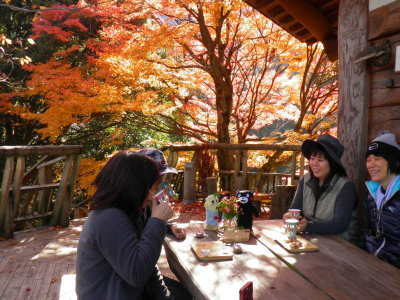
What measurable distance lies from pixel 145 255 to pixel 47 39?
7.96 metres

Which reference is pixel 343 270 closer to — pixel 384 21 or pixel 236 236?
pixel 236 236

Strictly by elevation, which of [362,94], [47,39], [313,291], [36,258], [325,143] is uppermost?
[47,39]

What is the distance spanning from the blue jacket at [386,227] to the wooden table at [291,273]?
34 centimetres

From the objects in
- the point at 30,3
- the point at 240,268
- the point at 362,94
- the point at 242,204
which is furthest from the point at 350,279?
the point at 30,3

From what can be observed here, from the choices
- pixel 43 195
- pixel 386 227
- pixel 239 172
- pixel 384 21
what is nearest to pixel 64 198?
pixel 43 195

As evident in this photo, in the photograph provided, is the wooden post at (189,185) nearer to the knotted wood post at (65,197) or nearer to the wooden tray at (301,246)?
the knotted wood post at (65,197)

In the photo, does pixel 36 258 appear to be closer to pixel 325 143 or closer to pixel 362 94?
pixel 325 143

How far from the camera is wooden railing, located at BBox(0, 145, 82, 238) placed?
12.9 feet

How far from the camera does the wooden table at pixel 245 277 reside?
1387 millimetres

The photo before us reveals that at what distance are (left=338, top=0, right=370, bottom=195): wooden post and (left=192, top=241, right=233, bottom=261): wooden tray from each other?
150 cm

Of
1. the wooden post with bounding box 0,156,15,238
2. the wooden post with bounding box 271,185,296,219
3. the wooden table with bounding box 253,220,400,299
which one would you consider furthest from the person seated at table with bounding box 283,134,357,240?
the wooden post with bounding box 0,156,15,238

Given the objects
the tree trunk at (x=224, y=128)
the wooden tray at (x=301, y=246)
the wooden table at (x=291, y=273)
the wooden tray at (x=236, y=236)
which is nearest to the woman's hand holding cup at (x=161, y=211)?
the wooden table at (x=291, y=273)

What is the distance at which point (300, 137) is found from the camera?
6.60 meters

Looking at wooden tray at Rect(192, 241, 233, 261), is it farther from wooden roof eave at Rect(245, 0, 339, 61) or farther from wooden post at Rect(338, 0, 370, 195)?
wooden roof eave at Rect(245, 0, 339, 61)
